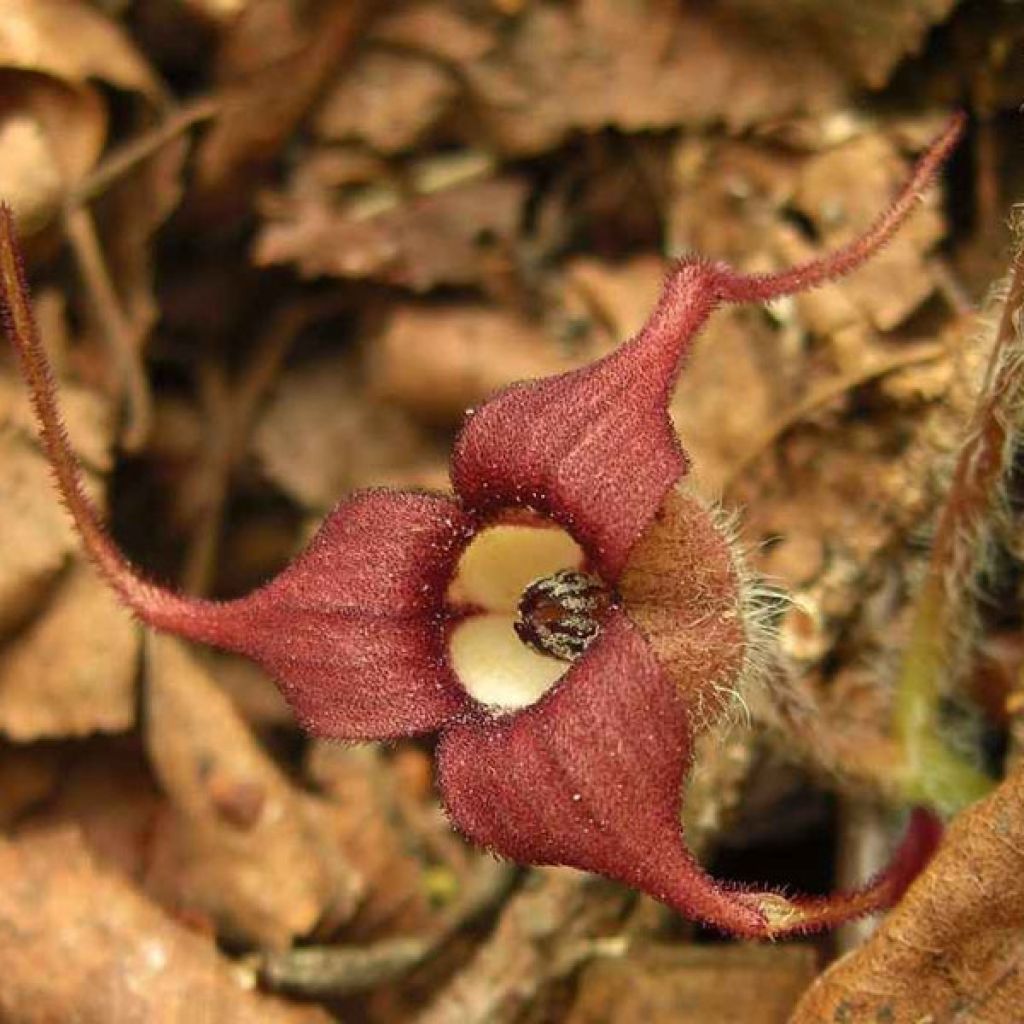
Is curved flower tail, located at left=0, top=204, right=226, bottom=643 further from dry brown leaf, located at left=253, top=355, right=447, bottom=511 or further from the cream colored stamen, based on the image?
dry brown leaf, located at left=253, top=355, right=447, bottom=511

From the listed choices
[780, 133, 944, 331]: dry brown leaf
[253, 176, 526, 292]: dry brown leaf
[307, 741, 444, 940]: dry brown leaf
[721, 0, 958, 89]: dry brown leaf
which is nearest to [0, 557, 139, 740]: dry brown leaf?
[307, 741, 444, 940]: dry brown leaf

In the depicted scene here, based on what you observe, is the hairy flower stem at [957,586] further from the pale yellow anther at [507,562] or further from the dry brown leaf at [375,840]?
the dry brown leaf at [375,840]

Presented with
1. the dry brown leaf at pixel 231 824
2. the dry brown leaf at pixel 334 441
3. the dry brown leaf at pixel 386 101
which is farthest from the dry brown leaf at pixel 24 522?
the dry brown leaf at pixel 386 101

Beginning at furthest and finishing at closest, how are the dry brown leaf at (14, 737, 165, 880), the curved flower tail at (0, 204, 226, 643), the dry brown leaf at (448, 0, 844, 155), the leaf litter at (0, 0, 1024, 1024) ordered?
the dry brown leaf at (448, 0, 844, 155)
the dry brown leaf at (14, 737, 165, 880)
the leaf litter at (0, 0, 1024, 1024)
the curved flower tail at (0, 204, 226, 643)

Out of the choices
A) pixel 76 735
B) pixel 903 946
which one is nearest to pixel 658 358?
pixel 903 946

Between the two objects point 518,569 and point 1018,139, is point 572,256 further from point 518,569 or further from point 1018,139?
point 518,569

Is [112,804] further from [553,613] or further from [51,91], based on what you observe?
[51,91]
